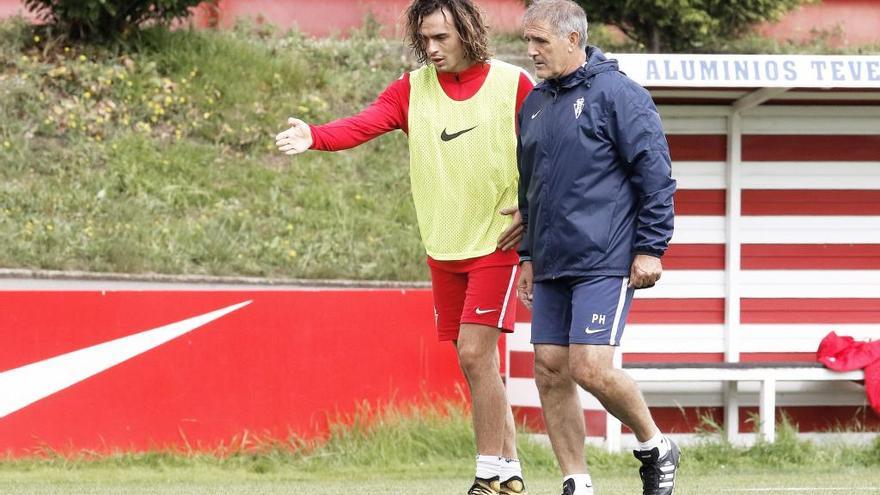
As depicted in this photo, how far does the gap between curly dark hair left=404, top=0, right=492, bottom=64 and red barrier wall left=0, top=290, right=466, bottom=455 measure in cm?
369

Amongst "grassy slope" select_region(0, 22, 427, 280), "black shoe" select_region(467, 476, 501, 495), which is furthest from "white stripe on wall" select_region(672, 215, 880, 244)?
"black shoe" select_region(467, 476, 501, 495)

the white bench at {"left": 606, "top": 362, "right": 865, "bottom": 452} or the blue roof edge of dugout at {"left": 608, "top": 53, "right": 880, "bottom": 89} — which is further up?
the blue roof edge of dugout at {"left": 608, "top": 53, "right": 880, "bottom": 89}

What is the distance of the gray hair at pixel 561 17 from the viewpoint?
5516mm

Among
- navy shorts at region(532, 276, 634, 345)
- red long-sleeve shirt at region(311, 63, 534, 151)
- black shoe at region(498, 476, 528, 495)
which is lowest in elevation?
black shoe at region(498, 476, 528, 495)

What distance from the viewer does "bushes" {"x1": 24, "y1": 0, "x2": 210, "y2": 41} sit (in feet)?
54.3

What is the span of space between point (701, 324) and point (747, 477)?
2155 millimetres

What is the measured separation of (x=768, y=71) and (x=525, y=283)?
383 centimetres

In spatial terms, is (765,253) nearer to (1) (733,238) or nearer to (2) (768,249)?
(2) (768,249)

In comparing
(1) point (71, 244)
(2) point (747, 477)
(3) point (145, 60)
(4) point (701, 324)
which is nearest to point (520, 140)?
(2) point (747, 477)

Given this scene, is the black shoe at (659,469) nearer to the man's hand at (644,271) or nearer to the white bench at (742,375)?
the man's hand at (644,271)

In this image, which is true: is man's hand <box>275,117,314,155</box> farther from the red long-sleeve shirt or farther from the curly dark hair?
the curly dark hair

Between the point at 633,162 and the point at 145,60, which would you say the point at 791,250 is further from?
the point at 145,60

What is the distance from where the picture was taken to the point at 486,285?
596 cm

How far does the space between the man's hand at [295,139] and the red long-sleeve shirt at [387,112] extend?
64mm
